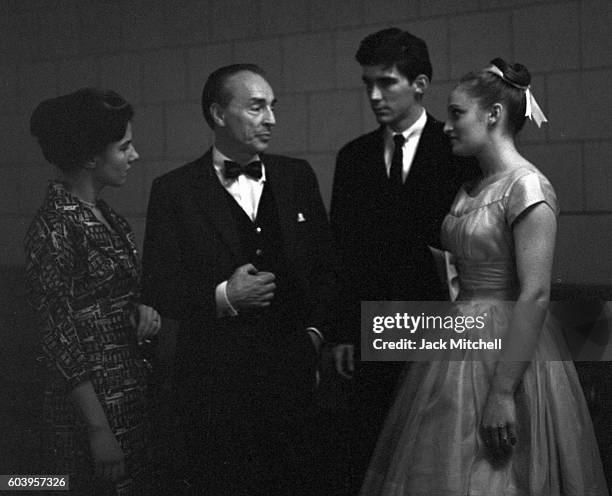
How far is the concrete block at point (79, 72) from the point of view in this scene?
2287 millimetres

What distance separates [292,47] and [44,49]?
750mm

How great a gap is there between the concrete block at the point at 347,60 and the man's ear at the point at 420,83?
0.24 metres

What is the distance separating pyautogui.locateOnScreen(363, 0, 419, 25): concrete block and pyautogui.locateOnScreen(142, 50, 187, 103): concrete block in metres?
0.56

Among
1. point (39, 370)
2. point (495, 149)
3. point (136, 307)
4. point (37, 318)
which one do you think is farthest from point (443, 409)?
point (39, 370)

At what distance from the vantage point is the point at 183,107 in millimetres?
2277

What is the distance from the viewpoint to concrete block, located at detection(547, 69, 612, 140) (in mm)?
1871

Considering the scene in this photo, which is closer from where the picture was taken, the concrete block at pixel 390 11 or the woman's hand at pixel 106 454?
the woman's hand at pixel 106 454

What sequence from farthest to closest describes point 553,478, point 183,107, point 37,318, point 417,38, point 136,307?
point 183,107, point 417,38, point 136,307, point 37,318, point 553,478

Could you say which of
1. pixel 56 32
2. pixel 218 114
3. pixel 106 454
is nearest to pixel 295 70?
pixel 218 114

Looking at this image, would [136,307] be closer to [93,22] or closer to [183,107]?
[183,107]

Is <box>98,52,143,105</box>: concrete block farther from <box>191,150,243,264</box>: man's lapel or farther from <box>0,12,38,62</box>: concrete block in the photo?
<box>191,150,243,264</box>: man's lapel

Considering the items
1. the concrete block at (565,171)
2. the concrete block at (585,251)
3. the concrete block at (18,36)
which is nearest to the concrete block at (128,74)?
the concrete block at (18,36)

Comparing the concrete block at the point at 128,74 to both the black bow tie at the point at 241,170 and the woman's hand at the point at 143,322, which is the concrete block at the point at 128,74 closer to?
the black bow tie at the point at 241,170

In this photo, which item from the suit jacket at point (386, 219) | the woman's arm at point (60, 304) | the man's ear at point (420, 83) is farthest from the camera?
the man's ear at point (420, 83)
